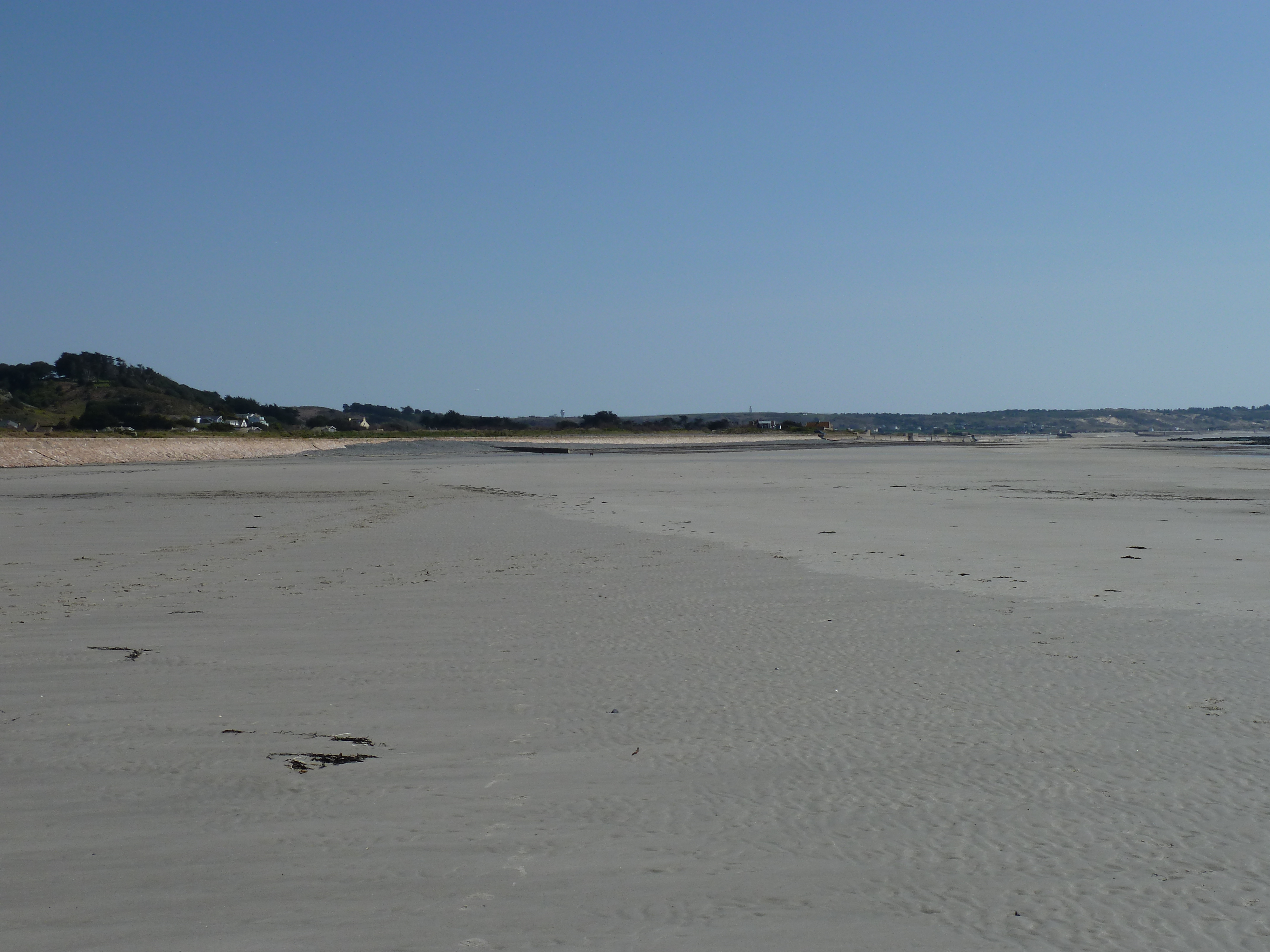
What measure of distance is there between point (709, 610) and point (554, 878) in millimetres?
4819

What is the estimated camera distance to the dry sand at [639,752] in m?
3.12

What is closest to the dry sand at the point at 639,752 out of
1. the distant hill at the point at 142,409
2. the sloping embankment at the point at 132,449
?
the sloping embankment at the point at 132,449

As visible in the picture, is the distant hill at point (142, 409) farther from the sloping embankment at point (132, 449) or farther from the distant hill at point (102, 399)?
the sloping embankment at point (132, 449)

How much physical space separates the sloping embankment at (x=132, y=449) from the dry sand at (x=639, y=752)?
32002 mm

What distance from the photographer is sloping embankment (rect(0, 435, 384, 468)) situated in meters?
38.6

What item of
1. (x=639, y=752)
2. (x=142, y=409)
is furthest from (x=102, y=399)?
(x=639, y=752)

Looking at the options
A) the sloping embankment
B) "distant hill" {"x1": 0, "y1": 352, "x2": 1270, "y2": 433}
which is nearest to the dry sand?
the sloping embankment

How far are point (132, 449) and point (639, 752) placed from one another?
152ft

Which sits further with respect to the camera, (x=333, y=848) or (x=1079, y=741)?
(x=1079, y=741)

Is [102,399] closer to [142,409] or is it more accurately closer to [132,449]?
[142,409]

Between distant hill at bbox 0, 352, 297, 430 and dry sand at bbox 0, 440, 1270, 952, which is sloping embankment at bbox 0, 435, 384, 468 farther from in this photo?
dry sand at bbox 0, 440, 1270, 952

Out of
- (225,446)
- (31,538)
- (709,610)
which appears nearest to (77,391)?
(225,446)

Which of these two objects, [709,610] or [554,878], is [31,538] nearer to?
[709,610]

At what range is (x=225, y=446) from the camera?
53.7 meters
